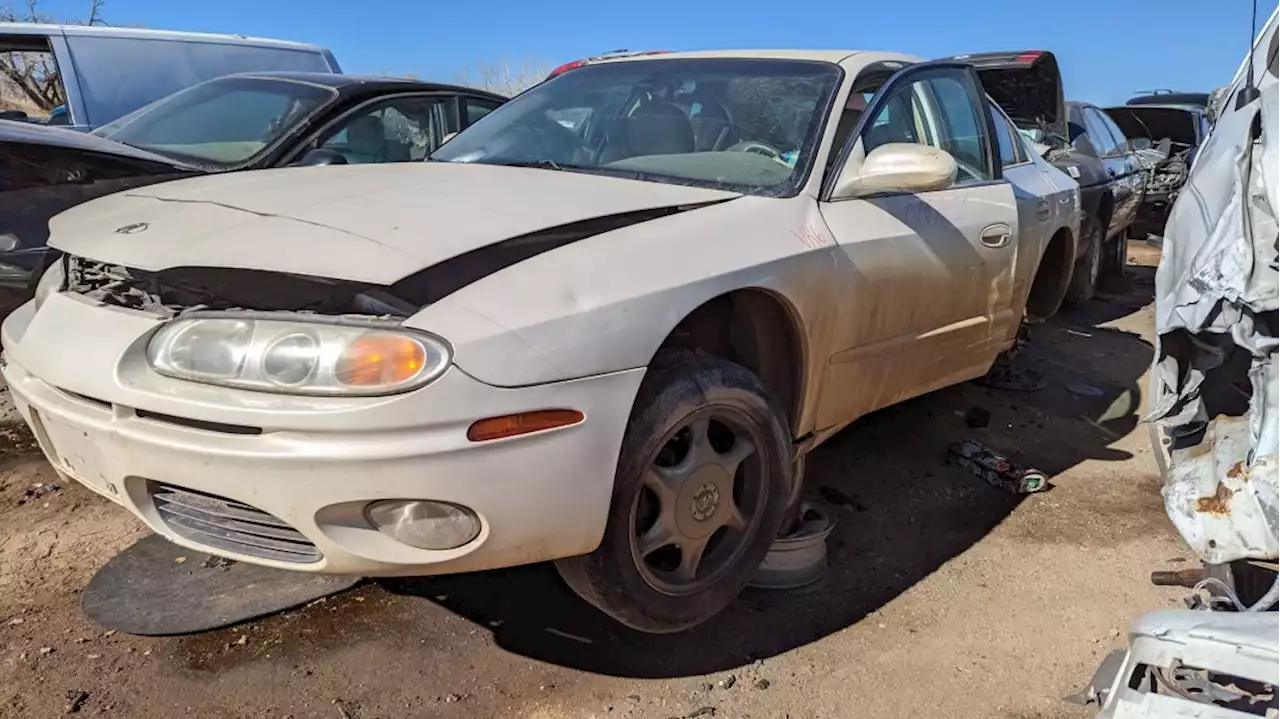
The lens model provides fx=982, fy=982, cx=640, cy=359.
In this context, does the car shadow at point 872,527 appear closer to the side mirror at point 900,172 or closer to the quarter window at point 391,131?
the side mirror at point 900,172

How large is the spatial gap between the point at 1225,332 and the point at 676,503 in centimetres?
127

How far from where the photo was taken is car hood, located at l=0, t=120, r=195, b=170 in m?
4.00

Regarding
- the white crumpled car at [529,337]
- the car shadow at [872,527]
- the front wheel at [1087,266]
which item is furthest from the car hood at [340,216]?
the front wheel at [1087,266]

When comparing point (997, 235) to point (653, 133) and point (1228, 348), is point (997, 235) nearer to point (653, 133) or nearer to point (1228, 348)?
point (653, 133)

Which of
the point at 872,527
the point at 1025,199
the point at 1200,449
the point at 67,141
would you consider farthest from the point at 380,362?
the point at 1025,199

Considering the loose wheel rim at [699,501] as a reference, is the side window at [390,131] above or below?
above

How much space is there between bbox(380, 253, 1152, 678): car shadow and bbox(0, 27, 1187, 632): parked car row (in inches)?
7.4

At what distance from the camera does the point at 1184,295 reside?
2.20 m

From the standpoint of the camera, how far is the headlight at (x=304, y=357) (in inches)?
76.3

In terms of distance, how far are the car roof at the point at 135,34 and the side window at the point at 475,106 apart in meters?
2.65

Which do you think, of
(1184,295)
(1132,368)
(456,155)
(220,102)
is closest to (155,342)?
(456,155)

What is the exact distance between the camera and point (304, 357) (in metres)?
1.97

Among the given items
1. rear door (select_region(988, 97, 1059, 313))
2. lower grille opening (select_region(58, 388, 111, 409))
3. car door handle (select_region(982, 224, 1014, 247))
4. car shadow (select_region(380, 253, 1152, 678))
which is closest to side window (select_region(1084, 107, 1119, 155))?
car shadow (select_region(380, 253, 1152, 678))

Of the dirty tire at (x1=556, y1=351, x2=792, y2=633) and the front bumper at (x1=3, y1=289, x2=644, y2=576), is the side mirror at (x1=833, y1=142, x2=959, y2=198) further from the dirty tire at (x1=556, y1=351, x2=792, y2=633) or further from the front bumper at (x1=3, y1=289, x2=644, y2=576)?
the front bumper at (x1=3, y1=289, x2=644, y2=576)
